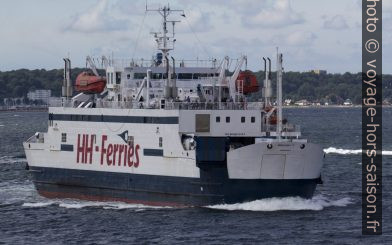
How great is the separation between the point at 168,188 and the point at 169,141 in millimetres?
2553

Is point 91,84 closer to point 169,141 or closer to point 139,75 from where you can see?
point 139,75

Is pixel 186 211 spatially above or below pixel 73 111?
below

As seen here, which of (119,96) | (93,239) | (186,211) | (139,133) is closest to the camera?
(93,239)

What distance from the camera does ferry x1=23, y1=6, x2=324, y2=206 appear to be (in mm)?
58406

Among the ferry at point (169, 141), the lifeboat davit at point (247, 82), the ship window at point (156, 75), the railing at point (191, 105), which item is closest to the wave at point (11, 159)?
the ferry at point (169, 141)

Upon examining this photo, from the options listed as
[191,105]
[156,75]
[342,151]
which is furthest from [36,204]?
[342,151]

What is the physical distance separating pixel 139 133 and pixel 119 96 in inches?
204

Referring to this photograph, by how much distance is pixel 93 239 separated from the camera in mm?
53531

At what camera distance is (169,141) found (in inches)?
2391

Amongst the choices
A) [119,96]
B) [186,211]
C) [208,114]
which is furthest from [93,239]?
[119,96]

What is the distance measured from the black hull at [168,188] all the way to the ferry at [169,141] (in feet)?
0.18

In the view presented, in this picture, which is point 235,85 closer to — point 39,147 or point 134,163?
point 134,163

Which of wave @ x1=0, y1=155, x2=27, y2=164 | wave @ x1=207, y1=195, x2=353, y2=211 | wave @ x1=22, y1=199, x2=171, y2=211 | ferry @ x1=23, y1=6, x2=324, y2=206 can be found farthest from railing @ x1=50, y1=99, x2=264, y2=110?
wave @ x1=0, y1=155, x2=27, y2=164

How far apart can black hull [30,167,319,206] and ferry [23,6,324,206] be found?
0.06 metres
